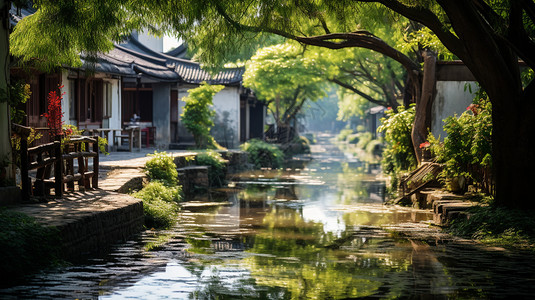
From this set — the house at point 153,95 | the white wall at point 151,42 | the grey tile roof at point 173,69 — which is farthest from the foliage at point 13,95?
the white wall at point 151,42

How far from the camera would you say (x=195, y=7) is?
11055 mm

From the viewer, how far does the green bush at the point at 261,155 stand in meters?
32.3

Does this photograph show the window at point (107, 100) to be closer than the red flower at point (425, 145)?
No

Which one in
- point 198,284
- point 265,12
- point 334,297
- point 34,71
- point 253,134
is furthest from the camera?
point 253,134

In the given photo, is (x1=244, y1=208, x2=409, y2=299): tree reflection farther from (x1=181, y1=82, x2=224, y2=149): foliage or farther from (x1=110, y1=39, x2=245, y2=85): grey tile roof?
(x1=110, y1=39, x2=245, y2=85): grey tile roof

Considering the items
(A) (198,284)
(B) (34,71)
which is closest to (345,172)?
(B) (34,71)

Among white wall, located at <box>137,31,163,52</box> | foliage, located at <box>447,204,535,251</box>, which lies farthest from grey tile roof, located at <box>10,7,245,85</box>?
foliage, located at <box>447,204,535,251</box>

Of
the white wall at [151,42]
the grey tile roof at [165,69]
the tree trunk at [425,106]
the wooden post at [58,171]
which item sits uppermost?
the white wall at [151,42]

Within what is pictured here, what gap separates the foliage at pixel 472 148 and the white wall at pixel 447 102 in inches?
153

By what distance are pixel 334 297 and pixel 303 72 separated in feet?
87.4

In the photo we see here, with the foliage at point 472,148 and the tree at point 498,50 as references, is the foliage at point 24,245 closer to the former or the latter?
the tree at point 498,50

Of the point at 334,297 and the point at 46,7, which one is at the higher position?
the point at 46,7

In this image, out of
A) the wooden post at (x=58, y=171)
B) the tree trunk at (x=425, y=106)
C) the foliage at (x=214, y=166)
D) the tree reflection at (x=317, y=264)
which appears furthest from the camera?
the foliage at (x=214, y=166)

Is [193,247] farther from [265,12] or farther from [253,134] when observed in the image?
[253,134]
